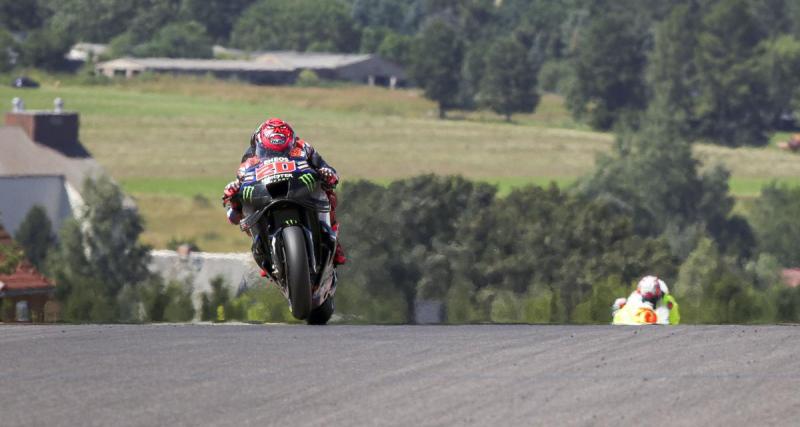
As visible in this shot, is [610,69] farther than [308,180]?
Yes

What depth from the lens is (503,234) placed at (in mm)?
78125

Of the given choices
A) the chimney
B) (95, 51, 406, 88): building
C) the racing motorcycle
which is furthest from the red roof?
(95, 51, 406, 88): building

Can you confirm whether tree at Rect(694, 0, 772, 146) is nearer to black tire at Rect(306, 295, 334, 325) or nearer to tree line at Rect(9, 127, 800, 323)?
tree line at Rect(9, 127, 800, 323)

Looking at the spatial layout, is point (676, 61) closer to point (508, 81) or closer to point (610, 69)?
point (610, 69)

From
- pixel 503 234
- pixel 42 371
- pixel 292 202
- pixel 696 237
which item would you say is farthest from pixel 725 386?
pixel 696 237

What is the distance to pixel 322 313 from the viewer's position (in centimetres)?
1427

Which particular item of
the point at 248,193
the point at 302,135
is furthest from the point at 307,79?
the point at 248,193

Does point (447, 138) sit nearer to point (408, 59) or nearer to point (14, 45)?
point (14, 45)

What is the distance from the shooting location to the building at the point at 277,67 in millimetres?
166250

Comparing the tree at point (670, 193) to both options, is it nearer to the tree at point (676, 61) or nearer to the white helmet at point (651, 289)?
the tree at point (676, 61)

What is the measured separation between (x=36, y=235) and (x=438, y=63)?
9808cm

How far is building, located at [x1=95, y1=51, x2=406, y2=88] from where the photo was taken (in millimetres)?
166250

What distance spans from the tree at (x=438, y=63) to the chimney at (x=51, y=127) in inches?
2469

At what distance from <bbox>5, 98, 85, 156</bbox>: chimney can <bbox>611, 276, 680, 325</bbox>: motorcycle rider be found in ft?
269
